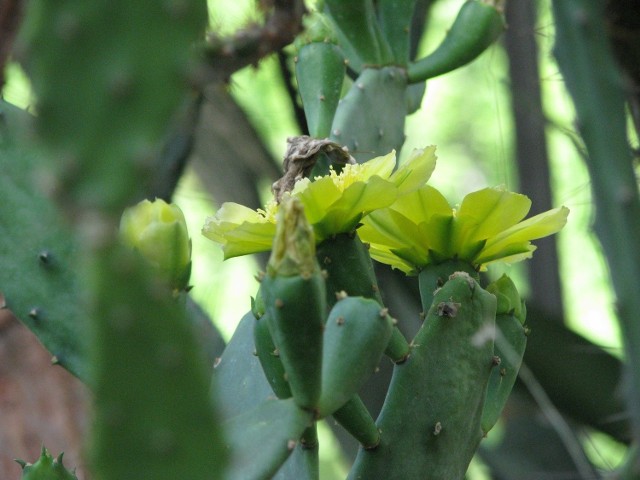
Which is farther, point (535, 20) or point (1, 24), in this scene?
point (535, 20)

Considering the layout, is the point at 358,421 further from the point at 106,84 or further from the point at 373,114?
the point at 373,114

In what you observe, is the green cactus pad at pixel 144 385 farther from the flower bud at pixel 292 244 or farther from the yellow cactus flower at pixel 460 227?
the yellow cactus flower at pixel 460 227

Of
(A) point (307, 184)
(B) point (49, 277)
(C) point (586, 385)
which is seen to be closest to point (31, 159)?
(B) point (49, 277)

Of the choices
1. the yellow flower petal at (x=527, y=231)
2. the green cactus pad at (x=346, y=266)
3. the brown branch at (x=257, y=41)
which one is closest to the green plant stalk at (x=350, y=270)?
the green cactus pad at (x=346, y=266)

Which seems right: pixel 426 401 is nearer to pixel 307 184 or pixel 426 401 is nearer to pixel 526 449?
pixel 307 184

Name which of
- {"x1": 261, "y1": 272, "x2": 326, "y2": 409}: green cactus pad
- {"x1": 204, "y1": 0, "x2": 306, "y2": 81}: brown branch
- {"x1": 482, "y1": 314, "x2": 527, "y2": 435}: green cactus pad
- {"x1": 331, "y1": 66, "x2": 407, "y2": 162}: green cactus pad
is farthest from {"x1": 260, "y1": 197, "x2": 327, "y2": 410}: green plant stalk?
{"x1": 204, "y1": 0, "x2": 306, "y2": 81}: brown branch

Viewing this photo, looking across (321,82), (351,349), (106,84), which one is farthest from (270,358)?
(321,82)

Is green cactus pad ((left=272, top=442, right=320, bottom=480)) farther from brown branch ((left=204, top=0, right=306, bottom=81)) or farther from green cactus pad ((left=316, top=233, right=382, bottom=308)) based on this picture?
brown branch ((left=204, top=0, right=306, bottom=81))
